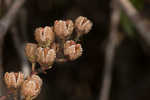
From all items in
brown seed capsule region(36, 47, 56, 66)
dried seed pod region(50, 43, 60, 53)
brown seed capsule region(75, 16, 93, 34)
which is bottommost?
brown seed capsule region(36, 47, 56, 66)

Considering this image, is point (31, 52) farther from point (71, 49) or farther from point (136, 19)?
point (136, 19)

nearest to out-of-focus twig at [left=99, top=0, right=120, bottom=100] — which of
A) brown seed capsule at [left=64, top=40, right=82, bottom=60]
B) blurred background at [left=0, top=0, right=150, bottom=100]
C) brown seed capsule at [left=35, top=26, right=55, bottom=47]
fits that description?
blurred background at [left=0, top=0, right=150, bottom=100]

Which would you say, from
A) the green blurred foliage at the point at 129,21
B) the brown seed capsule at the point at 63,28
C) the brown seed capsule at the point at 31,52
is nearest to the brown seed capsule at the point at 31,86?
the brown seed capsule at the point at 31,52

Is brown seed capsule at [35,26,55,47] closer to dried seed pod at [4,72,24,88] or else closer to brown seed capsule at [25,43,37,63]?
brown seed capsule at [25,43,37,63]

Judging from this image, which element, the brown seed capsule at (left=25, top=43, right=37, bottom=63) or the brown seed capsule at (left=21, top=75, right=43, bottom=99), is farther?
the brown seed capsule at (left=25, top=43, right=37, bottom=63)

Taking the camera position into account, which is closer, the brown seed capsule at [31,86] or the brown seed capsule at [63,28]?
the brown seed capsule at [31,86]

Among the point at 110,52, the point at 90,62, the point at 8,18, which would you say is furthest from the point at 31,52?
the point at 90,62

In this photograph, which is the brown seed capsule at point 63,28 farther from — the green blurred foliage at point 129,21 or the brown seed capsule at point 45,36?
the green blurred foliage at point 129,21
